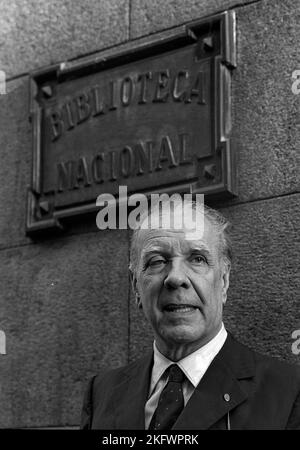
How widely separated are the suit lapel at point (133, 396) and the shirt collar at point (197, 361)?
0.07 meters

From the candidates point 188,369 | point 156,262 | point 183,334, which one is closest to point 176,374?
point 188,369

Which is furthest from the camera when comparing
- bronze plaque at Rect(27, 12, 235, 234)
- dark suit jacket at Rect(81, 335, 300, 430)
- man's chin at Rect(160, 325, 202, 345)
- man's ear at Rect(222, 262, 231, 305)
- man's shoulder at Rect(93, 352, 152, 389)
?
bronze plaque at Rect(27, 12, 235, 234)

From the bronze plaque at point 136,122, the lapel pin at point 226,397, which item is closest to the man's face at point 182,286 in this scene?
the lapel pin at point 226,397

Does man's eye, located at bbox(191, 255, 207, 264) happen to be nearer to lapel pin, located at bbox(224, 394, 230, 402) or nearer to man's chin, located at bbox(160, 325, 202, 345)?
man's chin, located at bbox(160, 325, 202, 345)

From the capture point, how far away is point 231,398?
462 centimetres

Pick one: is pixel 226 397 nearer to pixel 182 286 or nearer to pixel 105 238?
pixel 182 286

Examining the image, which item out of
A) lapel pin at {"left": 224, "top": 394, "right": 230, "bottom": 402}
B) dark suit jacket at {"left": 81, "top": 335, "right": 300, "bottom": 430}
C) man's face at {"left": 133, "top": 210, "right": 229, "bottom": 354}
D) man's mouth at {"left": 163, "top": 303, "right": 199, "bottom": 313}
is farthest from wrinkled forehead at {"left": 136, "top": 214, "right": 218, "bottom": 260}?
lapel pin at {"left": 224, "top": 394, "right": 230, "bottom": 402}

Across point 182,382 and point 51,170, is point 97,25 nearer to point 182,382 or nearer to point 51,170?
point 51,170

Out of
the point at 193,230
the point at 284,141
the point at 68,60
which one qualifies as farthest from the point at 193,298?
the point at 68,60

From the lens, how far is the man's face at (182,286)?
15.7ft

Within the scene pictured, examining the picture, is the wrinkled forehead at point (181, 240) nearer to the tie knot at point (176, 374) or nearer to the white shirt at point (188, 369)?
the white shirt at point (188, 369)

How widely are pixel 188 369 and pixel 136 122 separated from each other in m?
1.82

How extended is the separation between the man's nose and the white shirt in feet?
1.10

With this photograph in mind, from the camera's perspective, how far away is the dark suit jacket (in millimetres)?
4516
